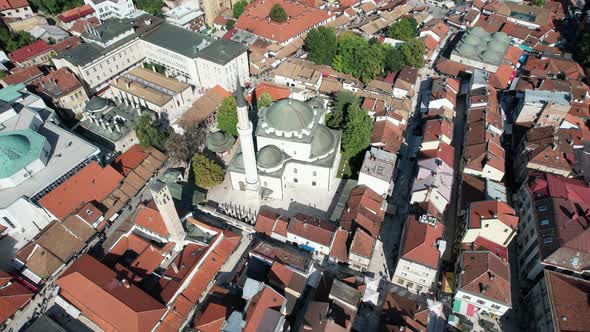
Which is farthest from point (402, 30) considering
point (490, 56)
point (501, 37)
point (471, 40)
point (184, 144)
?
point (184, 144)

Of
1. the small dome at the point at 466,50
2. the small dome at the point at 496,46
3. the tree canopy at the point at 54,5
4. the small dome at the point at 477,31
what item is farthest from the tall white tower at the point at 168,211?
the tree canopy at the point at 54,5

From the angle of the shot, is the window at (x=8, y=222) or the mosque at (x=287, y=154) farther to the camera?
the mosque at (x=287, y=154)

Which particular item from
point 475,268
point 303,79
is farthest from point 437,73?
point 475,268

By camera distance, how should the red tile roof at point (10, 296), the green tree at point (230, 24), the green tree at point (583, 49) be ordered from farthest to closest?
the green tree at point (230, 24)
the green tree at point (583, 49)
the red tile roof at point (10, 296)

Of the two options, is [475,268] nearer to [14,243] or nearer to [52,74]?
[14,243]

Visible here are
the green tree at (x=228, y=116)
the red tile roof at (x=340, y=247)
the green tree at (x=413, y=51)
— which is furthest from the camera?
the green tree at (x=413, y=51)

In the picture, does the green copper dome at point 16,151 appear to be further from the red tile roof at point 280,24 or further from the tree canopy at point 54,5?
the tree canopy at point 54,5

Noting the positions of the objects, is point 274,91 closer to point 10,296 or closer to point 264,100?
point 264,100

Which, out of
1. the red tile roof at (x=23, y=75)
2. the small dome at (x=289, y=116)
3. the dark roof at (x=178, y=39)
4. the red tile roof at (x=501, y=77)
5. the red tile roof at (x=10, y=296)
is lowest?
the red tile roof at (x=10, y=296)
